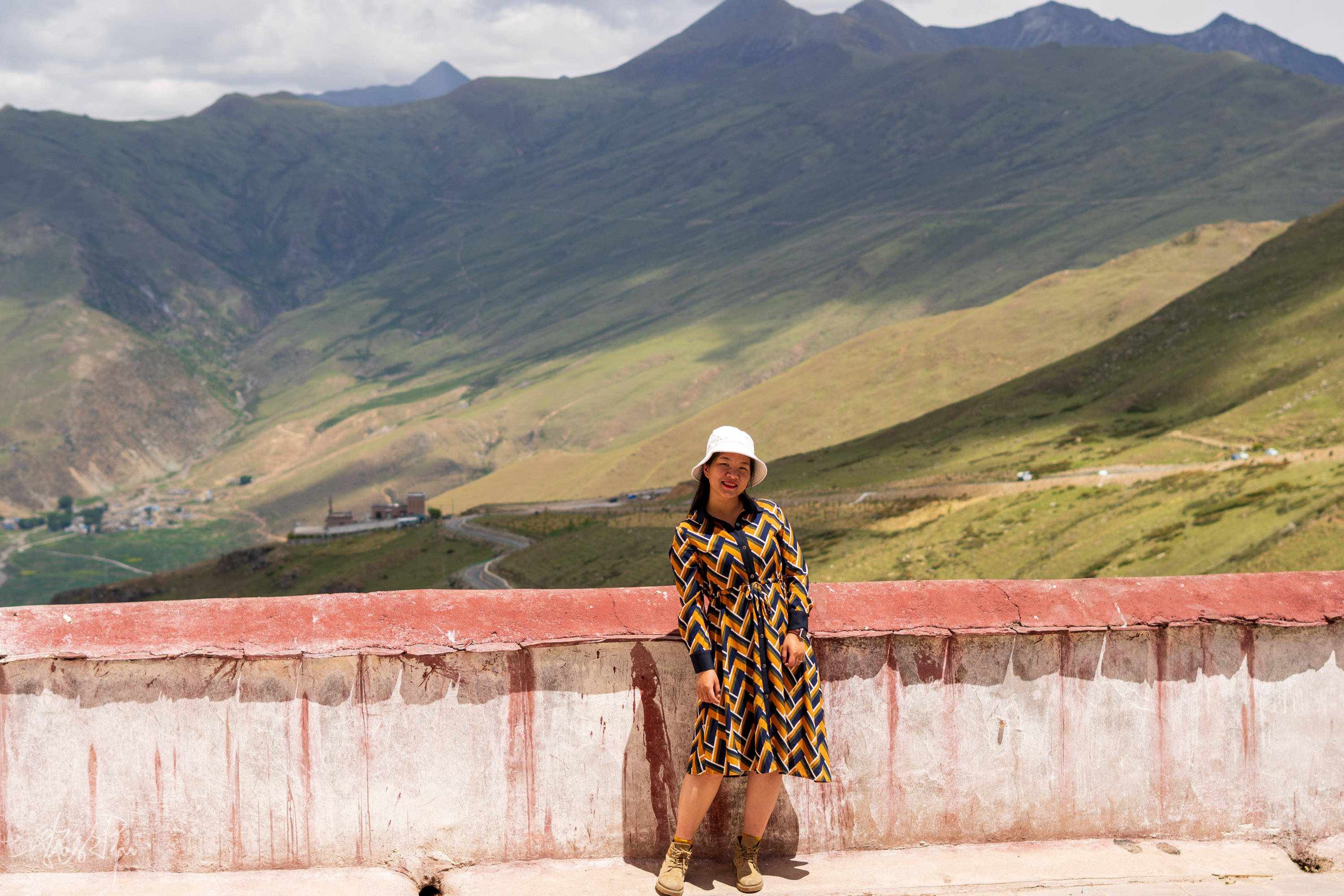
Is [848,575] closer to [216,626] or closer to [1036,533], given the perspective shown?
[1036,533]

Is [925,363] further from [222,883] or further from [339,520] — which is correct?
[222,883]

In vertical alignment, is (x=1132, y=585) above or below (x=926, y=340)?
below

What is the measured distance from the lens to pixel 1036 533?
4691 cm

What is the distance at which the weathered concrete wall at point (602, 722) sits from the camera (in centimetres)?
656

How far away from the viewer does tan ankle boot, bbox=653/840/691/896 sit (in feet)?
22.0

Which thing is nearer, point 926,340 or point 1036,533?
point 1036,533

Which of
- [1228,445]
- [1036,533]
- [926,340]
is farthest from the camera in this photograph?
[926,340]

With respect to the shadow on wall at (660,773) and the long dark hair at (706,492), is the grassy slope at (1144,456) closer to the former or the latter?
the shadow on wall at (660,773)

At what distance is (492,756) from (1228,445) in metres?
59.0

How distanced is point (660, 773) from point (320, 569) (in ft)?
320

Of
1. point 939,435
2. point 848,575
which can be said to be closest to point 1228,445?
point 848,575

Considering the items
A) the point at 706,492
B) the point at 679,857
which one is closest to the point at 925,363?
the point at 706,492

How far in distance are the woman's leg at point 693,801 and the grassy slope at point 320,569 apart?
240 ft

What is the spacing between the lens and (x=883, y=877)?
23.1 ft
